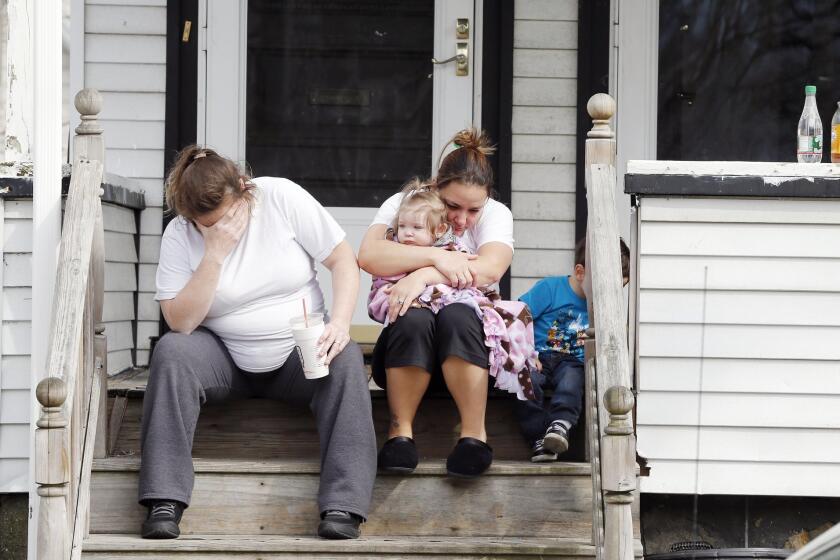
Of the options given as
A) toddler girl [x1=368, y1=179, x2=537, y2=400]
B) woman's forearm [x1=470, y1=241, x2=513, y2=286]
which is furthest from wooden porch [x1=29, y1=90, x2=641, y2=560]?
woman's forearm [x1=470, y1=241, x2=513, y2=286]

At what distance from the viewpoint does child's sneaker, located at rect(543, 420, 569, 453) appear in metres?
3.85

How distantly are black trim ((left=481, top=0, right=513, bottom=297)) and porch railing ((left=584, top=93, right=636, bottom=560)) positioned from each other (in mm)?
1436

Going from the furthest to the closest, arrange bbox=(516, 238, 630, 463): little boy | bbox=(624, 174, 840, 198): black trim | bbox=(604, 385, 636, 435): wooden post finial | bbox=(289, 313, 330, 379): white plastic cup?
bbox=(624, 174, 840, 198): black trim, bbox=(516, 238, 630, 463): little boy, bbox=(289, 313, 330, 379): white plastic cup, bbox=(604, 385, 636, 435): wooden post finial

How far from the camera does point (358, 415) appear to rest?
3717 millimetres

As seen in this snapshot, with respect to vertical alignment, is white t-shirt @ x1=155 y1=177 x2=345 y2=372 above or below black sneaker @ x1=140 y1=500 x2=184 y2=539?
above

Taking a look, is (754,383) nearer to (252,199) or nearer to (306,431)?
(306,431)

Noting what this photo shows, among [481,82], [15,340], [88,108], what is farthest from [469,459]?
[481,82]

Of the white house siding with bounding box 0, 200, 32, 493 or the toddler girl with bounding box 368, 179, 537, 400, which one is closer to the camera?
the toddler girl with bounding box 368, 179, 537, 400

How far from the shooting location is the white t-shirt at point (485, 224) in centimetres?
407

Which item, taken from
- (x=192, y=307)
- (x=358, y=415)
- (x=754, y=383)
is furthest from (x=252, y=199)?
(x=754, y=383)

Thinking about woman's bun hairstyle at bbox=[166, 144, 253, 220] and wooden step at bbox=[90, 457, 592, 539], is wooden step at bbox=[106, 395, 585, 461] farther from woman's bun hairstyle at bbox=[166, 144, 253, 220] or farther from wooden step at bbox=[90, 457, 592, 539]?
woman's bun hairstyle at bbox=[166, 144, 253, 220]

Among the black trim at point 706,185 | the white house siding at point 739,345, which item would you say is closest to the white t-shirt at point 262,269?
the black trim at point 706,185

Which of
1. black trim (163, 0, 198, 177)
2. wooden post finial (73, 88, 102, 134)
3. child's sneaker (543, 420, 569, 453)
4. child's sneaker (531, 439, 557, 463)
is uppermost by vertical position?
black trim (163, 0, 198, 177)

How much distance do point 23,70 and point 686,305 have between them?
2.54 meters
